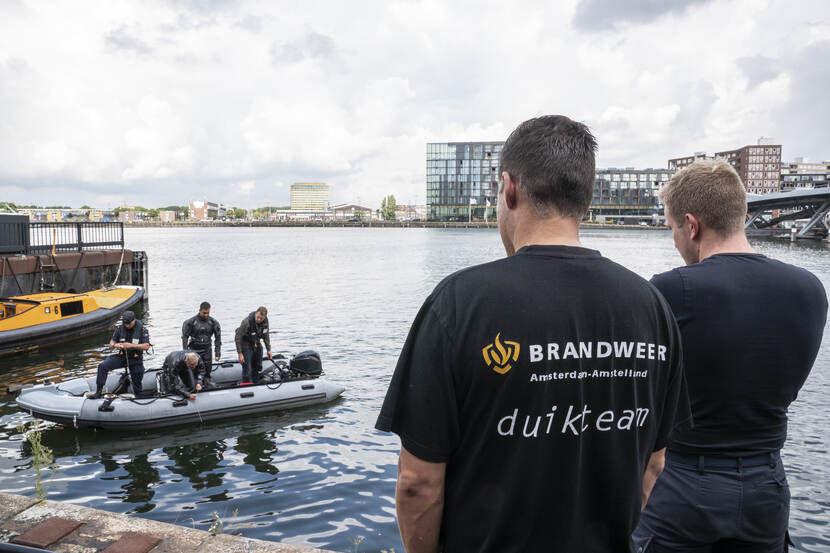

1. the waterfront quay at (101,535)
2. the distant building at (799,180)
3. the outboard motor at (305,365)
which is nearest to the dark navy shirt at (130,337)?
the outboard motor at (305,365)

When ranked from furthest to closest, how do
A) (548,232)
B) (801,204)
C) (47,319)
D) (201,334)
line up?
1. (801,204)
2. (47,319)
3. (201,334)
4. (548,232)

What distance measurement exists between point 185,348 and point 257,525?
593 cm

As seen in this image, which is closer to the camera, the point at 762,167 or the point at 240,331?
the point at 240,331

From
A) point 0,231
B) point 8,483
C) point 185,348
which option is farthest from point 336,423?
point 0,231

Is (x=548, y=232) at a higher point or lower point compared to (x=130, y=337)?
higher

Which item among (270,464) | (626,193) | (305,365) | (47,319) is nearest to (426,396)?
(270,464)

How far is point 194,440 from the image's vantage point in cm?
1184

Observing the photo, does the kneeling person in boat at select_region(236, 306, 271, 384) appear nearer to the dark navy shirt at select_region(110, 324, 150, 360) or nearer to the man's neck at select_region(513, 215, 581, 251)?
the dark navy shirt at select_region(110, 324, 150, 360)

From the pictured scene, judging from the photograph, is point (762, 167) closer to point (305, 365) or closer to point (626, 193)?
point (626, 193)

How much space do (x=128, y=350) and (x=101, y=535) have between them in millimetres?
8447

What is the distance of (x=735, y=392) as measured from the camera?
93.5 inches

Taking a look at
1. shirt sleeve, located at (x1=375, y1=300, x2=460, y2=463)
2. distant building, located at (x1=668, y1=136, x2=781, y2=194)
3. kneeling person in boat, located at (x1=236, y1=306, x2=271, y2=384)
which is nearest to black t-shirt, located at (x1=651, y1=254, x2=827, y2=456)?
shirt sleeve, located at (x1=375, y1=300, x2=460, y2=463)

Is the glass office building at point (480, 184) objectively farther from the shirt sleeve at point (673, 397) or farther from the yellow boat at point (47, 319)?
the shirt sleeve at point (673, 397)

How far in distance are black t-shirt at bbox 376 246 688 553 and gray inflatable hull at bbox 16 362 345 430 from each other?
1184 cm
